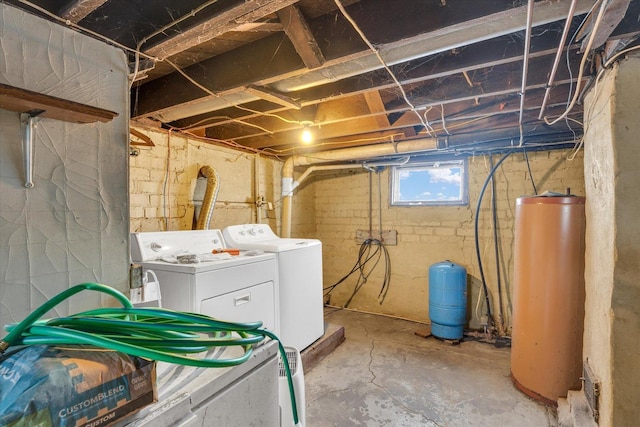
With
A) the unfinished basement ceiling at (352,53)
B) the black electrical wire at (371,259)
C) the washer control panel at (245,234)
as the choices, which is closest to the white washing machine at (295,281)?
the washer control panel at (245,234)

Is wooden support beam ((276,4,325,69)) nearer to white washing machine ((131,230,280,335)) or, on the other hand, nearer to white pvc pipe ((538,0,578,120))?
white pvc pipe ((538,0,578,120))

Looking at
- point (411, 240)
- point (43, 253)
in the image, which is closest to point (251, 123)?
point (43, 253)

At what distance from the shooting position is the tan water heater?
2.11 meters

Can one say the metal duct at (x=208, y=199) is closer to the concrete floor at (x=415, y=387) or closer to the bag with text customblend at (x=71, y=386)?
the concrete floor at (x=415, y=387)

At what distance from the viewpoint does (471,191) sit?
3.56 metres

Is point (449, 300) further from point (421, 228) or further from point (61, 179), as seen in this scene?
point (61, 179)

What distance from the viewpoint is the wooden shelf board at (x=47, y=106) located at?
2.83ft

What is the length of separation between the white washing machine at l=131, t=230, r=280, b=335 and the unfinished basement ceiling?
95 cm

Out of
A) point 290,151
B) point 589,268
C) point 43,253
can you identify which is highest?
point 290,151

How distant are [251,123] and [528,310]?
2647 millimetres

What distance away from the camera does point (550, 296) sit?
86.5 inches

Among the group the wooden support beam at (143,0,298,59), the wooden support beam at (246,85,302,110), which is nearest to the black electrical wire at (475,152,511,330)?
the wooden support beam at (246,85,302,110)

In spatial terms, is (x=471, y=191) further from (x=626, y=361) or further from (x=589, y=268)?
(x=626, y=361)

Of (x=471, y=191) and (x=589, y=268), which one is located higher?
(x=471, y=191)
